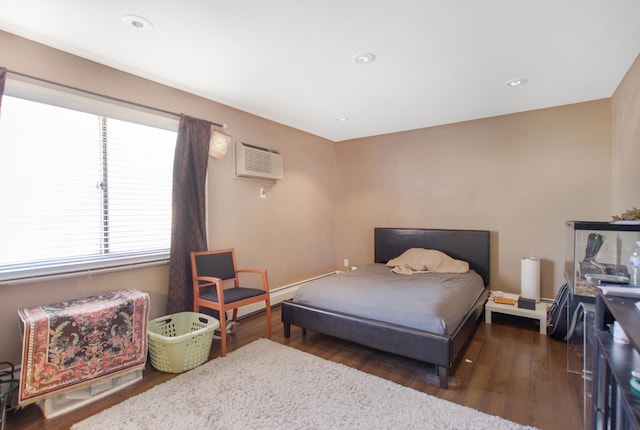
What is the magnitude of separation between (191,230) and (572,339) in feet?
12.0

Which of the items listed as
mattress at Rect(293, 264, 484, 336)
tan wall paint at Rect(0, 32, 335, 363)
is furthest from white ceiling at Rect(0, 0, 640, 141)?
→ mattress at Rect(293, 264, 484, 336)

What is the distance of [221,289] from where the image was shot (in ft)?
8.52

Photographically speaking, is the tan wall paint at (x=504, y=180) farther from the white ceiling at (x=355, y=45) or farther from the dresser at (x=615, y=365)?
the dresser at (x=615, y=365)

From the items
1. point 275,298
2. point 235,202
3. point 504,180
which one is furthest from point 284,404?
point 504,180

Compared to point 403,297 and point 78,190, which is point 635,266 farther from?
point 78,190

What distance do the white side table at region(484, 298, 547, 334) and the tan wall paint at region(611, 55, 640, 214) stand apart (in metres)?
1.21

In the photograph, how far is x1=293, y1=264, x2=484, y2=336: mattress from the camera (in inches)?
90.8

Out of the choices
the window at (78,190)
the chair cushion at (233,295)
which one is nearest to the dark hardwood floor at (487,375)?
the chair cushion at (233,295)

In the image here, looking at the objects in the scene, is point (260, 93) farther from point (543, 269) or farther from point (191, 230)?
point (543, 269)

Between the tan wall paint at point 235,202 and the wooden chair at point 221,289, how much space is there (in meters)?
0.27

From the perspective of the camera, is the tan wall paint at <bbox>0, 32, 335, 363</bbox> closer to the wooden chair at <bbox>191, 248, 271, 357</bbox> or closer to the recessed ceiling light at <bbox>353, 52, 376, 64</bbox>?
the wooden chair at <bbox>191, 248, 271, 357</bbox>

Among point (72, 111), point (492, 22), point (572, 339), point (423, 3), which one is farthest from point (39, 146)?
point (572, 339)

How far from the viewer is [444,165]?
4168mm

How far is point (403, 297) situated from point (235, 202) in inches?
83.2
